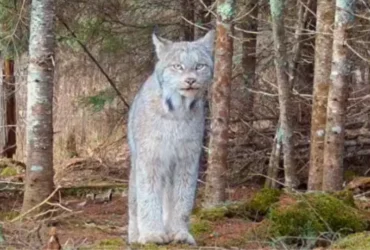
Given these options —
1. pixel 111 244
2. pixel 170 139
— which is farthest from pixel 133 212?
pixel 170 139

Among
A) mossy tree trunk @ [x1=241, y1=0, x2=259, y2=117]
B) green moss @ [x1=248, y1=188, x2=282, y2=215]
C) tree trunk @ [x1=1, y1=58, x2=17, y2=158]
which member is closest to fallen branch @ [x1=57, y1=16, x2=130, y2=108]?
mossy tree trunk @ [x1=241, y1=0, x2=259, y2=117]

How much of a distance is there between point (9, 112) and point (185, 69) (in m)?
10.7

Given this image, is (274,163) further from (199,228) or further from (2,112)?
(2,112)

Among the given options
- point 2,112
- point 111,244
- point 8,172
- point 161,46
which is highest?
point 161,46

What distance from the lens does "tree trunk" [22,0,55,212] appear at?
8469 mm

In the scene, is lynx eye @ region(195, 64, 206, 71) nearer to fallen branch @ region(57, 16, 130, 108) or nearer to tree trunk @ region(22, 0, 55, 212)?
tree trunk @ region(22, 0, 55, 212)

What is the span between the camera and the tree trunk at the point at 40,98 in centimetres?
847

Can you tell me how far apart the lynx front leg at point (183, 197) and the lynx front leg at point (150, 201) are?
102mm

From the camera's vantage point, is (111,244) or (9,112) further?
(9,112)

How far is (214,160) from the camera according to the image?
911cm

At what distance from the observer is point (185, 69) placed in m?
5.62

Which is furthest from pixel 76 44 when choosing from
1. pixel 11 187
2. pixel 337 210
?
pixel 337 210

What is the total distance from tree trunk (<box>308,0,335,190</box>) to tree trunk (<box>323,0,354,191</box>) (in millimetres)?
455

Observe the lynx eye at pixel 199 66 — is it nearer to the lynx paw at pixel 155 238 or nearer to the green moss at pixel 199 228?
the lynx paw at pixel 155 238
